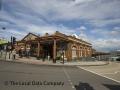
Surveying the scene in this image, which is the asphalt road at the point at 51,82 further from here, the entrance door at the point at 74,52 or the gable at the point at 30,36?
the gable at the point at 30,36

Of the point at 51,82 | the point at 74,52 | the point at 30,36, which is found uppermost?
the point at 30,36

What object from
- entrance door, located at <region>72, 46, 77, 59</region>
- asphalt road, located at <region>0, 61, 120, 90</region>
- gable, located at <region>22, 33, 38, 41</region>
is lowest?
asphalt road, located at <region>0, 61, 120, 90</region>

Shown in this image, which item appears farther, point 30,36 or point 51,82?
point 30,36

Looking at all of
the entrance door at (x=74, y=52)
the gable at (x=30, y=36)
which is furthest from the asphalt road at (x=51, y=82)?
the gable at (x=30, y=36)

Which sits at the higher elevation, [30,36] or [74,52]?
[30,36]

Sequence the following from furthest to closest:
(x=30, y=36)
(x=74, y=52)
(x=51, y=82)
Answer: (x=30, y=36) < (x=74, y=52) < (x=51, y=82)

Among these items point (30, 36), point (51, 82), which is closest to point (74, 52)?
point (30, 36)

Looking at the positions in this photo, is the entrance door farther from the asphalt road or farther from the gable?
the asphalt road

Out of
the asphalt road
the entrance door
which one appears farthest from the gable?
the asphalt road

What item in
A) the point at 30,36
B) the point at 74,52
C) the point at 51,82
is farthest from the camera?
the point at 30,36

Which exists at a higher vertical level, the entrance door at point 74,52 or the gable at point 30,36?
the gable at point 30,36

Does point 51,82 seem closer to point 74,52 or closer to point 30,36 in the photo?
point 74,52

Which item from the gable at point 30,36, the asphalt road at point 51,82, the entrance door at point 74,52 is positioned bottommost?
the asphalt road at point 51,82

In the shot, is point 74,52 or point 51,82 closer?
point 51,82
